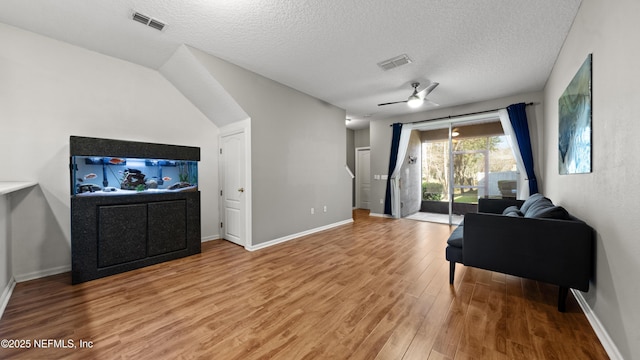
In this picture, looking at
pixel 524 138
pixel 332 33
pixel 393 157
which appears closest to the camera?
pixel 332 33

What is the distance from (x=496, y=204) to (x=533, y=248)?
2.13 meters

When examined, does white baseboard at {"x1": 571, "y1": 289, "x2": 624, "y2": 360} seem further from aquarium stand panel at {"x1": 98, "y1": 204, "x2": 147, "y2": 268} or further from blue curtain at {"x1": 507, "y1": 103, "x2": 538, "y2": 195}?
aquarium stand panel at {"x1": 98, "y1": 204, "x2": 147, "y2": 268}

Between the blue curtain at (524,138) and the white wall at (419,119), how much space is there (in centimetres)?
11

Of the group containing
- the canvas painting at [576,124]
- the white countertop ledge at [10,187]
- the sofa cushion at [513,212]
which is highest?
the canvas painting at [576,124]

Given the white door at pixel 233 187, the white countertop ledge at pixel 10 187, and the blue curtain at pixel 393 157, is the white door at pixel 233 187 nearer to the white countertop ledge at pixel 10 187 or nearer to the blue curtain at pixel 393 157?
the white countertop ledge at pixel 10 187

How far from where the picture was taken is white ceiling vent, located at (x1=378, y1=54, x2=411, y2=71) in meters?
3.43

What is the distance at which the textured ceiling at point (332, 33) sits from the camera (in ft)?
7.86

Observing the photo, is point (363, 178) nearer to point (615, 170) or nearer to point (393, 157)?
point (393, 157)

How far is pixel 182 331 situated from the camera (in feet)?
6.07

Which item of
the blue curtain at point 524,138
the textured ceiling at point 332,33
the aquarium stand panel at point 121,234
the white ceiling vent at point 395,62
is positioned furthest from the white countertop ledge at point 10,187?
the blue curtain at point 524,138

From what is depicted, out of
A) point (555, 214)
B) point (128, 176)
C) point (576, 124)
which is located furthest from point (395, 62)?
point (128, 176)

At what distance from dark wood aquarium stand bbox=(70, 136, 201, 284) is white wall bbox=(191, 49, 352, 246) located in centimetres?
101

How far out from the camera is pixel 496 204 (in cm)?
406

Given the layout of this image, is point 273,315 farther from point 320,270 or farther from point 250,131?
point 250,131
